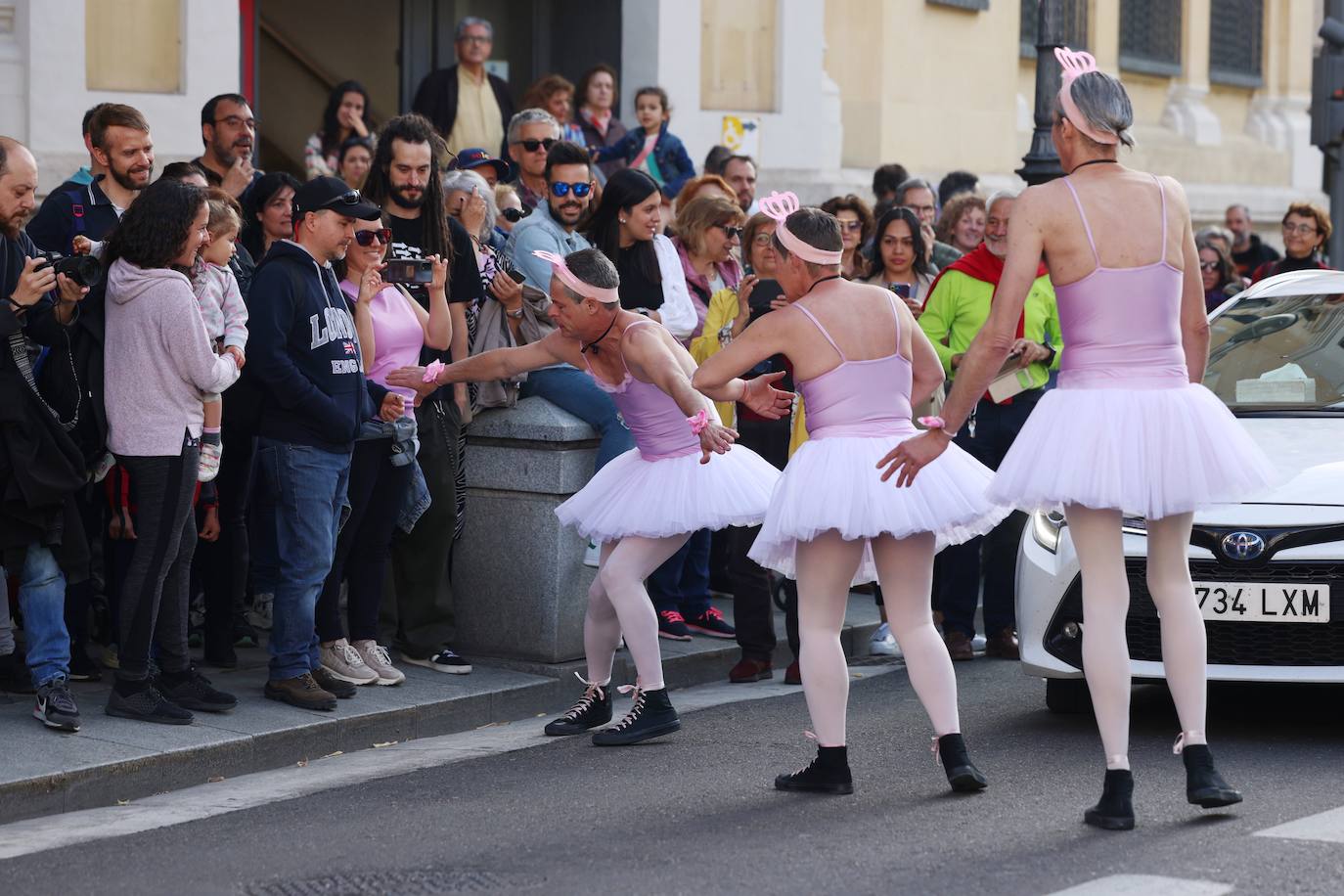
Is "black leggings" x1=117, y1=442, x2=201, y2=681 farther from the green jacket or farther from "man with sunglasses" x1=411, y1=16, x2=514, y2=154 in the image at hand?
"man with sunglasses" x1=411, y1=16, x2=514, y2=154

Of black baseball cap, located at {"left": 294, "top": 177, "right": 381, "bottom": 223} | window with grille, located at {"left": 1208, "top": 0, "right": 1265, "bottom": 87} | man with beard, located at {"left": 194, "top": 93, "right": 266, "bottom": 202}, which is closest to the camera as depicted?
black baseball cap, located at {"left": 294, "top": 177, "right": 381, "bottom": 223}

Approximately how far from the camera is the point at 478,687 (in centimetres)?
893

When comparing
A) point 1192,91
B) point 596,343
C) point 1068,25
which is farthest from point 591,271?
point 1192,91

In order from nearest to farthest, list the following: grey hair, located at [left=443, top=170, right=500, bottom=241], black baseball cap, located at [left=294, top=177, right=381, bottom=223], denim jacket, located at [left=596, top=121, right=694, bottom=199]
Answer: black baseball cap, located at [left=294, top=177, right=381, bottom=223] → grey hair, located at [left=443, top=170, right=500, bottom=241] → denim jacket, located at [left=596, top=121, right=694, bottom=199]

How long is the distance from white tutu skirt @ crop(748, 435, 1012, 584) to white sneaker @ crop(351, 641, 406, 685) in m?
2.34

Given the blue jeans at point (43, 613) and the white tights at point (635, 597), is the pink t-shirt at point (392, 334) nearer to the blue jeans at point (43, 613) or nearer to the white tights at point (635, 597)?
the white tights at point (635, 597)

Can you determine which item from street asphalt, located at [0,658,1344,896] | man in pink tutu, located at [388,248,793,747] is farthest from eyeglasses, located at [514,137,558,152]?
street asphalt, located at [0,658,1344,896]

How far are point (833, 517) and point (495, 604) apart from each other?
2.99m

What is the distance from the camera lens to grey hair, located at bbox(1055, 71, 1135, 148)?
655 centimetres

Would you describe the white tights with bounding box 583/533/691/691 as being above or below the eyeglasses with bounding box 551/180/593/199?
below

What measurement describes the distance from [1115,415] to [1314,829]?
51.7 inches

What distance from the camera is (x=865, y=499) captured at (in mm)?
6836

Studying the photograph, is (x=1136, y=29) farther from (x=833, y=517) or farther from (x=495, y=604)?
(x=833, y=517)

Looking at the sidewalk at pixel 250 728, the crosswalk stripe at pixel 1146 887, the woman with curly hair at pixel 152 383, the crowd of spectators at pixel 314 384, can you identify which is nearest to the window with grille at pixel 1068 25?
the crowd of spectators at pixel 314 384
